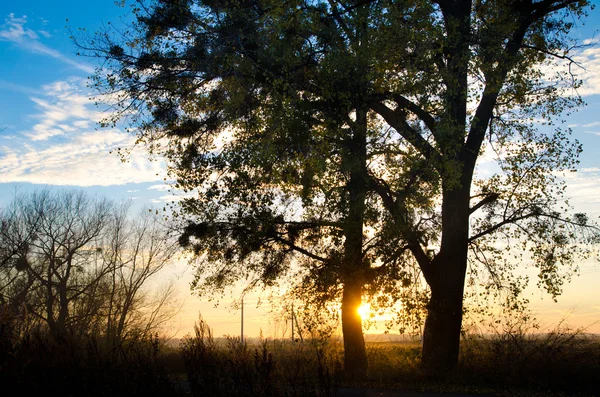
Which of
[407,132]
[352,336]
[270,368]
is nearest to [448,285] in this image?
[352,336]

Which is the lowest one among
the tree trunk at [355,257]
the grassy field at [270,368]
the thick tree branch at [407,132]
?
the grassy field at [270,368]

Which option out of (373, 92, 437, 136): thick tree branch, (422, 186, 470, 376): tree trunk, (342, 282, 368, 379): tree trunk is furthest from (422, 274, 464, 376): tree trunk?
(373, 92, 437, 136): thick tree branch

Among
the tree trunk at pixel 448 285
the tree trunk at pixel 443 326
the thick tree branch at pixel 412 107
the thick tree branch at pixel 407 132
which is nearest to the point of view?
the thick tree branch at pixel 407 132

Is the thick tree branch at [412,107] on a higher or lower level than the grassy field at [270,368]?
higher

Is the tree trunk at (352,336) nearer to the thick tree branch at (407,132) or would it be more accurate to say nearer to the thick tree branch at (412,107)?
the thick tree branch at (407,132)

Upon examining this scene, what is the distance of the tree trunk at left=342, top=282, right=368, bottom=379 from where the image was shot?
15.1 metres

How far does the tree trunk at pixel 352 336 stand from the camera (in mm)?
15141

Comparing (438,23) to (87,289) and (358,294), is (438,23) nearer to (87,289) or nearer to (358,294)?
(358,294)

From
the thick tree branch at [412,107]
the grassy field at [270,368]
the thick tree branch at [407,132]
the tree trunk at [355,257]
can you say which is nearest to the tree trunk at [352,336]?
the tree trunk at [355,257]

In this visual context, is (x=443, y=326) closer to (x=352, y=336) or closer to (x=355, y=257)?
(x=352, y=336)

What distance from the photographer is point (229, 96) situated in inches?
561

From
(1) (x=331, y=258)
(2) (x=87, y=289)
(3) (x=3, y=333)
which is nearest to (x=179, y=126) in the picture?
(1) (x=331, y=258)

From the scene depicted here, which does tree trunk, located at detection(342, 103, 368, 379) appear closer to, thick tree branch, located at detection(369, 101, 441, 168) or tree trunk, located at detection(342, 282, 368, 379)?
tree trunk, located at detection(342, 282, 368, 379)

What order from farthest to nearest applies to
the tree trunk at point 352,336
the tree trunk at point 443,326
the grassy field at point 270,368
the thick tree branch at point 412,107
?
1. the tree trunk at point 352,336
2. the tree trunk at point 443,326
3. the thick tree branch at point 412,107
4. the grassy field at point 270,368
